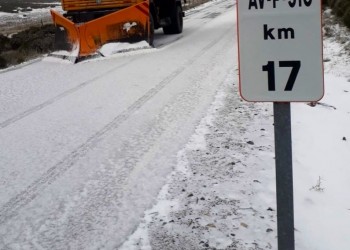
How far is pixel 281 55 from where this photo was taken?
182 centimetres

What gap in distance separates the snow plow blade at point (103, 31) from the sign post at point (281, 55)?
370 inches

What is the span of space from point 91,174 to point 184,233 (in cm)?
150

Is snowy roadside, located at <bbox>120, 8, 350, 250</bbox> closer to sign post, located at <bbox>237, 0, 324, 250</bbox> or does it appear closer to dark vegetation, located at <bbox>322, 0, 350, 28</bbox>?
sign post, located at <bbox>237, 0, 324, 250</bbox>

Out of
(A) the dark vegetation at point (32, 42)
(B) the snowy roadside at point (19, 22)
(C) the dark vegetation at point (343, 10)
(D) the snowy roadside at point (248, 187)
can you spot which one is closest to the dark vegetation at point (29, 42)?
(A) the dark vegetation at point (32, 42)

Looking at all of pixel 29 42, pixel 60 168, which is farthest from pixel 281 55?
pixel 29 42

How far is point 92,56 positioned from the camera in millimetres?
10883

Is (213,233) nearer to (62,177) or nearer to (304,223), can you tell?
(304,223)

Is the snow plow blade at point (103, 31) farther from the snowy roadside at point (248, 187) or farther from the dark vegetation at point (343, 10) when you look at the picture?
the snowy roadside at point (248, 187)

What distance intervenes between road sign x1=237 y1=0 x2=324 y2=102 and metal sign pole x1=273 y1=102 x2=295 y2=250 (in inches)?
2.9

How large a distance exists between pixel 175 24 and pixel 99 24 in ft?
13.9

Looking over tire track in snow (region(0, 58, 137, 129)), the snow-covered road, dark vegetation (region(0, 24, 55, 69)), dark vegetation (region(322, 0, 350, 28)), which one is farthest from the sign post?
dark vegetation (region(0, 24, 55, 69))

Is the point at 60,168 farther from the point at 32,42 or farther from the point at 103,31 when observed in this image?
the point at 32,42

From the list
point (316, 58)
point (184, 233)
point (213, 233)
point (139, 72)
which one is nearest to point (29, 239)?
point (184, 233)

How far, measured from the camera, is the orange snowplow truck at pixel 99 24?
10930 mm
